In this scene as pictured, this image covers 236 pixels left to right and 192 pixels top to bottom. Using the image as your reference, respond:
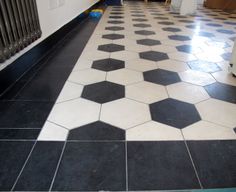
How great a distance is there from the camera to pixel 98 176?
92cm

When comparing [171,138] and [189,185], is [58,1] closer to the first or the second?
[171,138]

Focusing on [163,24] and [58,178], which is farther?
[163,24]

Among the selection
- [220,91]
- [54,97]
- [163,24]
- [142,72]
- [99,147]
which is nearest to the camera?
[99,147]

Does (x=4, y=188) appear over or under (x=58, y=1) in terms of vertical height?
under

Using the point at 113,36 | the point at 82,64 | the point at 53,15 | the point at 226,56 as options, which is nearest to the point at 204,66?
the point at 226,56

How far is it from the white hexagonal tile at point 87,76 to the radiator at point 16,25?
0.47m

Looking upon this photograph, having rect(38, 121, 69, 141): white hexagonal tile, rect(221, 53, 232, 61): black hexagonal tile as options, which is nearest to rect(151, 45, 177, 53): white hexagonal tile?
rect(221, 53, 232, 61): black hexagonal tile

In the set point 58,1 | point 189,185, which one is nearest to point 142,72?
point 189,185

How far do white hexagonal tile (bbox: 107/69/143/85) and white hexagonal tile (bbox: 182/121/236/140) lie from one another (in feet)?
2.27

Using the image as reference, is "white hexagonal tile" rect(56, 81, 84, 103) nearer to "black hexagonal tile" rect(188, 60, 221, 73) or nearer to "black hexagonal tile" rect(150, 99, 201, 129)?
"black hexagonal tile" rect(150, 99, 201, 129)

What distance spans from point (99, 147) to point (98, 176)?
18 centimetres

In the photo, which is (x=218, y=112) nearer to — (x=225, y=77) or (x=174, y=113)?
(x=174, y=113)

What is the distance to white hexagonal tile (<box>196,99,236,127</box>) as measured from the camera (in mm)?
1292

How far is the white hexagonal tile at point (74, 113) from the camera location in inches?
49.2
